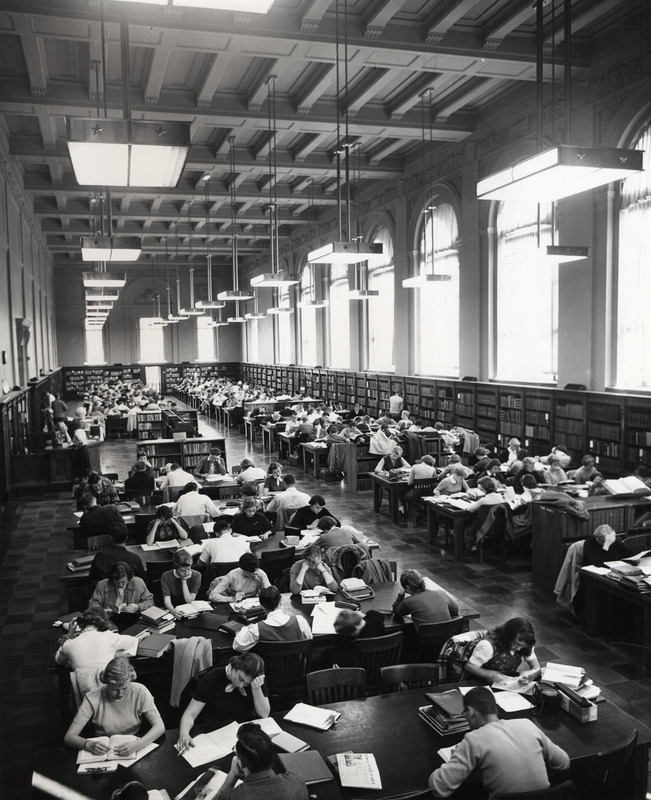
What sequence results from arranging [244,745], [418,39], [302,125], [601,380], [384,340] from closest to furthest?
[244,745] → [418,39] → [601,380] → [302,125] → [384,340]

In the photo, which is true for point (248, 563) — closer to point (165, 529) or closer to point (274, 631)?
point (274, 631)

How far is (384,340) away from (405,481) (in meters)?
9.30

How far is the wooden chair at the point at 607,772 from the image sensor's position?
3.15 metres

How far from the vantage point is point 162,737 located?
3.41 meters

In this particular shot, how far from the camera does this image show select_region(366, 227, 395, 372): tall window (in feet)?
59.6

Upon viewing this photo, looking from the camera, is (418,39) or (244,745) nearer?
(244,745)

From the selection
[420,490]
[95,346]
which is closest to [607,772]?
[420,490]

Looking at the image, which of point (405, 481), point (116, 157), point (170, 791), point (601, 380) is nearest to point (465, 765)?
point (170, 791)

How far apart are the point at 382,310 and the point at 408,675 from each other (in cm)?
1547

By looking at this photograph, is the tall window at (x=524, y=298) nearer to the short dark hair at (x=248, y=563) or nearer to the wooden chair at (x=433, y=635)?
the wooden chair at (x=433, y=635)

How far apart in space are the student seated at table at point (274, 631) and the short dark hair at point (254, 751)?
5.26 ft

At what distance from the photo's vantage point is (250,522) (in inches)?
283

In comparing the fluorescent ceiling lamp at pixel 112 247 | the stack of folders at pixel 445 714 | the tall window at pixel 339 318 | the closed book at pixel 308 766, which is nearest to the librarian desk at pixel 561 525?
the stack of folders at pixel 445 714

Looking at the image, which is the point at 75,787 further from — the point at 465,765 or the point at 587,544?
the point at 587,544
